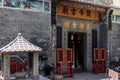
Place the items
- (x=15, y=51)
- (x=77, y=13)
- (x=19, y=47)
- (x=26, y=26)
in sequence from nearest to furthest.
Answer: (x=15, y=51), (x=19, y=47), (x=26, y=26), (x=77, y=13)

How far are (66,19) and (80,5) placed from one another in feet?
3.31

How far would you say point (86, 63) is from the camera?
13.6 meters

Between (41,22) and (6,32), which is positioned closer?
(6,32)

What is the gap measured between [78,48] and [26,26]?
14.7 feet

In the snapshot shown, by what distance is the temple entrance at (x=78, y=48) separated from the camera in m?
13.8

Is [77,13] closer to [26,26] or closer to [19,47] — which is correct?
[26,26]

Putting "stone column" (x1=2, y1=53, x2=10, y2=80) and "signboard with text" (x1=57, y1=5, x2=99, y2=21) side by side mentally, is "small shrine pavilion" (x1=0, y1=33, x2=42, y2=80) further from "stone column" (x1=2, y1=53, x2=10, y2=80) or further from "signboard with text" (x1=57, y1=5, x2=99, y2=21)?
"signboard with text" (x1=57, y1=5, x2=99, y2=21)

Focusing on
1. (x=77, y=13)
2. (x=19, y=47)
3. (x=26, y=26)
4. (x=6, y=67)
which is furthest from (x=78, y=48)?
(x=6, y=67)

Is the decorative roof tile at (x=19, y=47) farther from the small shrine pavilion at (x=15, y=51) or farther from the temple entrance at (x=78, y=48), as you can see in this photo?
the temple entrance at (x=78, y=48)

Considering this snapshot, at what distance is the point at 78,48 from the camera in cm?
1406

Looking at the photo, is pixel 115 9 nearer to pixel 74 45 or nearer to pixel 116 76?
pixel 74 45

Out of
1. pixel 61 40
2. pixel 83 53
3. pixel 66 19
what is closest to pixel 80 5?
pixel 66 19

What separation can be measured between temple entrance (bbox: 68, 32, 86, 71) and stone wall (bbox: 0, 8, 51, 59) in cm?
289

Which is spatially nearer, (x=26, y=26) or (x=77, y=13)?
(x=26, y=26)
